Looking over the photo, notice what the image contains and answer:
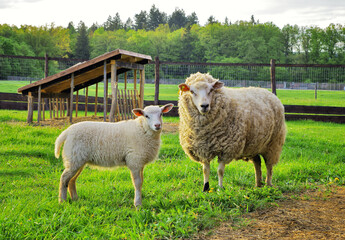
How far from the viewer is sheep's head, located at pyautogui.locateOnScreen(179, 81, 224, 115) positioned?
5383 millimetres

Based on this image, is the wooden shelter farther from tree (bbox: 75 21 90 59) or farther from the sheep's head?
tree (bbox: 75 21 90 59)

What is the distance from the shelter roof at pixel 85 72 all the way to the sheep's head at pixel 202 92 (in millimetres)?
4985

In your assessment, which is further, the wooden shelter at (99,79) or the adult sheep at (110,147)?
Answer: the wooden shelter at (99,79)

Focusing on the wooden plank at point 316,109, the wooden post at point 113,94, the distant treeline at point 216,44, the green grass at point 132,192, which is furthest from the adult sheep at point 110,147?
the distant treeline at point 216,44

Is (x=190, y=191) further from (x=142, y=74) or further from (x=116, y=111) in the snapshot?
(x=142, y=74)

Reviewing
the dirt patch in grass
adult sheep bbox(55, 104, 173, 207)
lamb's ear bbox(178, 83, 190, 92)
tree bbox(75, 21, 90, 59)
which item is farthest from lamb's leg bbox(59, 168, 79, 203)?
tree bbox(75, 21, 90, 59)

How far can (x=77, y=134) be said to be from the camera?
520 cm

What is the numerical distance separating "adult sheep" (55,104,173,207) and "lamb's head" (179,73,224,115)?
67 centimetres

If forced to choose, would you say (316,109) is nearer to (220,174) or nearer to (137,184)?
(220,174)

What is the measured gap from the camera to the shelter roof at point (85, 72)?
10.5 meters

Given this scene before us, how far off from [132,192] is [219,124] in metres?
1.76

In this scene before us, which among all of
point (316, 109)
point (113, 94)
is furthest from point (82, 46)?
point (113, 94)

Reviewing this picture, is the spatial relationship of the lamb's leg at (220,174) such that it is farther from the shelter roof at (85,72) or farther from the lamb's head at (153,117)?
the shelter roof at (85,72)

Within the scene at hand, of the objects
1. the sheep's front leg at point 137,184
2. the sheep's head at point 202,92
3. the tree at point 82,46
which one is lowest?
the sheep's front leg at point 137,184
